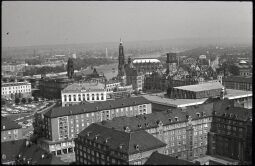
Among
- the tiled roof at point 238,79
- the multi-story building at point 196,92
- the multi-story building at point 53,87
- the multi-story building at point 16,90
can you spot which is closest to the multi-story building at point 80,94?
the multi-story building at point 196,92

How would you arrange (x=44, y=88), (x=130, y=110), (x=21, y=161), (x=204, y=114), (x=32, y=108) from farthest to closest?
1. (x=44, y=88)
2. (x=32, y=108)
3. (x=130, y=110)
4. (x=204, y=114)
5. (x=21, y=161)

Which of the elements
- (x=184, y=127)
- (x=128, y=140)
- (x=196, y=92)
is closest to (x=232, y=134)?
(x=184, y=127)

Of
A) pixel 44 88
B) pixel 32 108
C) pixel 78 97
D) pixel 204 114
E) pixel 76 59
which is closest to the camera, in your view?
pixel 204 114

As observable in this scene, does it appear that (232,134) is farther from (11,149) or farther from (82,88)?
(82,88)

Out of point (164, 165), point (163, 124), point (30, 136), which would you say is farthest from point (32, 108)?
point (164, 165)

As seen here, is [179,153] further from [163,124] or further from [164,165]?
[164,165]

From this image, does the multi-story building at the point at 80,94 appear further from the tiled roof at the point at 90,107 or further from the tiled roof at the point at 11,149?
the tiled roof at the point at 11,149
